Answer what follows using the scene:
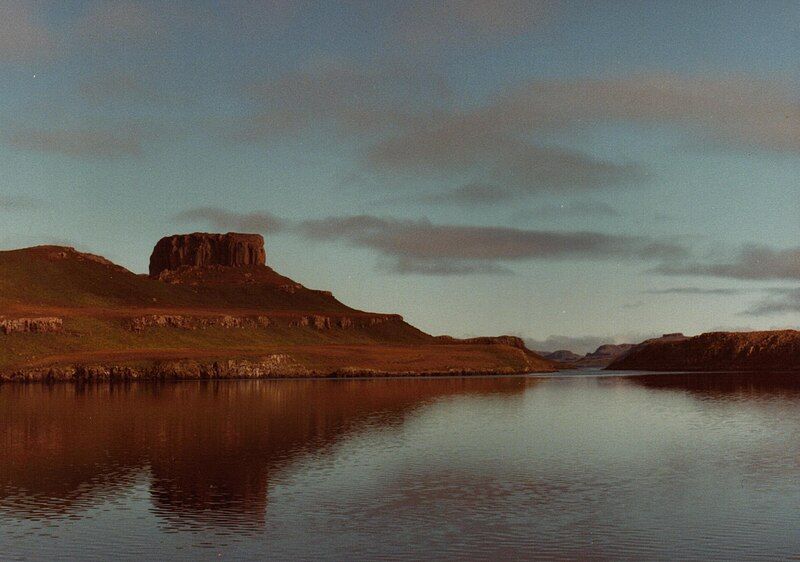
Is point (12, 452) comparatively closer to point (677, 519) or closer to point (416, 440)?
point (416, 440)

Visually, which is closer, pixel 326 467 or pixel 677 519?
pixel 677 519

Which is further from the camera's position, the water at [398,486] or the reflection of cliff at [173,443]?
the reflection of cliff at [173,443]

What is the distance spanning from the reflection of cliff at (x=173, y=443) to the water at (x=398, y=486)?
23 centimetres

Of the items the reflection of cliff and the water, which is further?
the reflection of cliff

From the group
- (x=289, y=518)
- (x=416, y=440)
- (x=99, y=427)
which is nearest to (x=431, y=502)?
(x=289, y=518)

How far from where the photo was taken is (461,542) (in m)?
34.6

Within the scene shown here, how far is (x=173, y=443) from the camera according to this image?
69.8 metres

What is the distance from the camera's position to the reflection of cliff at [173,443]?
45.1 metres

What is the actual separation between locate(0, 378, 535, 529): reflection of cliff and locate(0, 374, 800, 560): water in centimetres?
23

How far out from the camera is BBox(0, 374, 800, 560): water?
113 ft

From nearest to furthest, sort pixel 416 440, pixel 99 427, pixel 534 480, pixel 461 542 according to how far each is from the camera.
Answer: pixel 461 542
pixel 534 480
pixel 416 440
pixel 99 427

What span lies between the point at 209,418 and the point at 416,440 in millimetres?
30601

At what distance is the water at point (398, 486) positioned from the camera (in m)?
34.6

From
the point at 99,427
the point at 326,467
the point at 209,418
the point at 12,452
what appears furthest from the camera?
the point at 209,418
